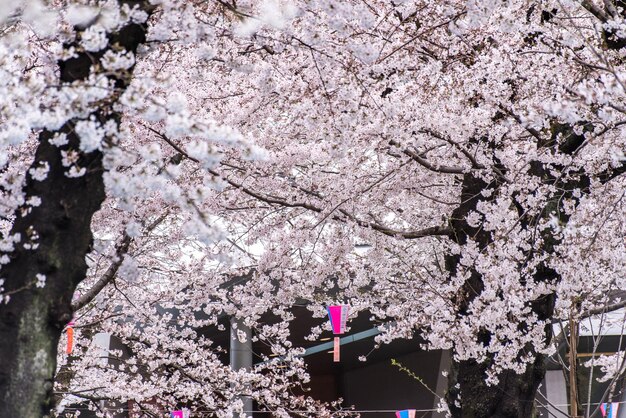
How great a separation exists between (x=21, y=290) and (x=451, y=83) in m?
3.79

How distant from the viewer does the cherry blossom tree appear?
10.1 ft

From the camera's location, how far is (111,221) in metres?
7.11

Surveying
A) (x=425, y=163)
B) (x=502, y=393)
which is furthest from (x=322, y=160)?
(x=502, y=393)

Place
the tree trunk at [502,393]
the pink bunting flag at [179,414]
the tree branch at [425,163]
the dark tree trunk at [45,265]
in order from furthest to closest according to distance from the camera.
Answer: the pink bunting flag at [179,414]
the tree trunk at [502,393]
the tree branch at [425,163]
the dark tree trunk at [45,265]

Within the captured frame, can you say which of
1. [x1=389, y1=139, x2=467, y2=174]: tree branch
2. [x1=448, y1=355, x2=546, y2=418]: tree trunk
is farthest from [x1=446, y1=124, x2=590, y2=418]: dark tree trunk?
[x1=389, y1=139, x2=467, y2=174]: tree branch

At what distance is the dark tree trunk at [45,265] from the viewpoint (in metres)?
3.03

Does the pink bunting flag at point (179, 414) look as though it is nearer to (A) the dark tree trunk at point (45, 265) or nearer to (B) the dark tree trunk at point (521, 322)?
(B) the dark tree trunk at point (521, 322)

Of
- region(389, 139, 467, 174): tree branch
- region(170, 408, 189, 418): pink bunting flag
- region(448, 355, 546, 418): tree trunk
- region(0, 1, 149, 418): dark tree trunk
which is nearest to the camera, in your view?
region(0, 1, 149, 418): dark tree trunk

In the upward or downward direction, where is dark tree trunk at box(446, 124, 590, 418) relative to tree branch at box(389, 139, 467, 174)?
downward

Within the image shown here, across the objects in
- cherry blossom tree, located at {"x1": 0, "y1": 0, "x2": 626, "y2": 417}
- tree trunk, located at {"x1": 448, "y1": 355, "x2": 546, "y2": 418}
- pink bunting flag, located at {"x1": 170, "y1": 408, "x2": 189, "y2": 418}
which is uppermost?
cherry blossom tree, located at {"x1": 0, "y1": 0, "x2": 626, "y2": 417}

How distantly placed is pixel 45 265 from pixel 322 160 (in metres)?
3.87

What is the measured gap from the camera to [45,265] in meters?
3.11

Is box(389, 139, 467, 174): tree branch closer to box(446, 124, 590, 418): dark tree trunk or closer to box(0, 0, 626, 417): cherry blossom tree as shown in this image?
box(0, 0, 626, 417): cherry blossom tree

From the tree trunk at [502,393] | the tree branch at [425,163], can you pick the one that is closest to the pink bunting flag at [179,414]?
the tree trunk at [502,393]
